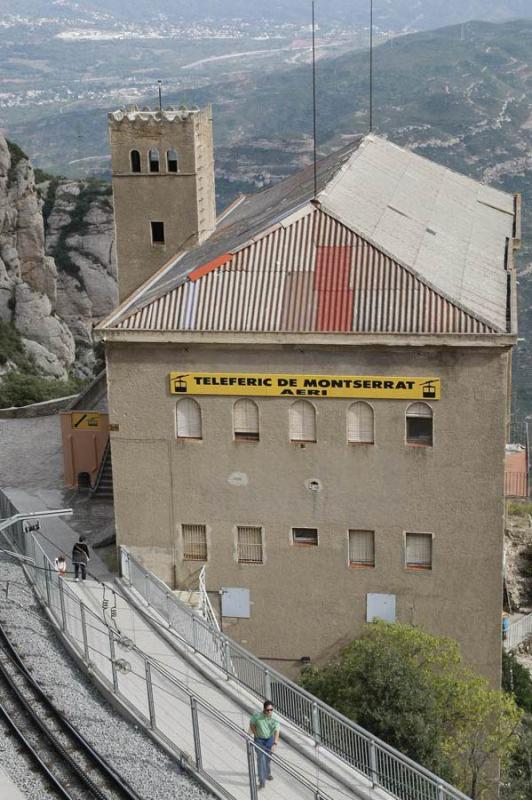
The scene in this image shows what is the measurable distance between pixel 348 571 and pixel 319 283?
305 inches

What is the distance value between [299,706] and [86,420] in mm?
19085

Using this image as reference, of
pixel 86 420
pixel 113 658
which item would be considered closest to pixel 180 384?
pixel 113 658

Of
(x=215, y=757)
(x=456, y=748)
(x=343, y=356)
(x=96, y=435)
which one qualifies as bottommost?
(x=456, y=748)

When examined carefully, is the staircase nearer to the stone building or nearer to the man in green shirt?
the stone building

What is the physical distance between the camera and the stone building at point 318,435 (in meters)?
32.8

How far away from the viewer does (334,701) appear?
97.9 ft

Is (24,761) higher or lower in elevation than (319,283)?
lower

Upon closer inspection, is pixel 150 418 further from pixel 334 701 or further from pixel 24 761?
pixel 24 761

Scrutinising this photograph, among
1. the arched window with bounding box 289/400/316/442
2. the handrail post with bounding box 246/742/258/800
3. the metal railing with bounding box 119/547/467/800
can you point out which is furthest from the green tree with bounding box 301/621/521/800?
the handrail post with bounding box 246/742/258/800

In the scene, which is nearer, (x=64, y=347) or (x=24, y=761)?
(x=24, y=761)

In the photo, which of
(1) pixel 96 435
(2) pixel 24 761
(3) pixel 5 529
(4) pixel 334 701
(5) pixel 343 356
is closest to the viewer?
(2) pixel 24 761

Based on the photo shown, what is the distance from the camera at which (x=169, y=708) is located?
88.0 ft

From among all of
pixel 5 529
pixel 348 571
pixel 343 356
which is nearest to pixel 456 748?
pixel 348 571

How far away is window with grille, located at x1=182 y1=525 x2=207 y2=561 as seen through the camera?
35219mm
